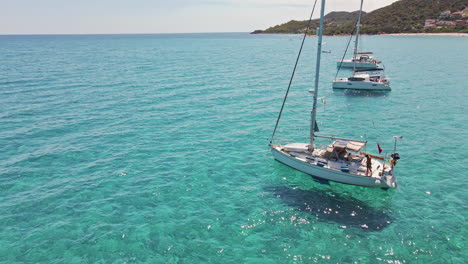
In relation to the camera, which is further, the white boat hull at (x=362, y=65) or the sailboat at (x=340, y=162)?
the white boat hull at (x=362, y=65)

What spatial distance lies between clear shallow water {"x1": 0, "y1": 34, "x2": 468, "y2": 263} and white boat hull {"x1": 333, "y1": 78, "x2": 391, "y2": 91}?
6675 millimetres

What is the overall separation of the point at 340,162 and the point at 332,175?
5.01 ft

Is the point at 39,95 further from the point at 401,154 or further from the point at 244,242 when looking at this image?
the point at 401,154

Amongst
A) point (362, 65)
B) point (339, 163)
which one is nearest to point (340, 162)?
point (339, 163)

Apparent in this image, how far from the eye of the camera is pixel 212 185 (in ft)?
91.5

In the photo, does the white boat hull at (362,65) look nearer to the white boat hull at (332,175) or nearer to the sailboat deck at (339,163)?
the sailboat deck at (339,163)

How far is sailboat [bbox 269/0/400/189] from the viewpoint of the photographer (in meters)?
25.0

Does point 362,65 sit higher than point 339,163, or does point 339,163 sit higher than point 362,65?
Answer: point 362,65

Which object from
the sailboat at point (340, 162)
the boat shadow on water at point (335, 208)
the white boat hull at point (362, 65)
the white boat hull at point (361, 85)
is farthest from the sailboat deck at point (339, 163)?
the white boat hull at point (362, 65)

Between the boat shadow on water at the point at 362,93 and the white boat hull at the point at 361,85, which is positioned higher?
the white boat hull at the point at 361,85

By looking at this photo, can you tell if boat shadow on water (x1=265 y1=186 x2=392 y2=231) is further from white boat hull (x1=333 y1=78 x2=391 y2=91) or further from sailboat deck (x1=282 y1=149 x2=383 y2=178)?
white boat hull (x1=333 y1=78 x2=391 y2=91)

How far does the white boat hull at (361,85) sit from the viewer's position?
207 feet

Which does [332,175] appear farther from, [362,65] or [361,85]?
[362,65]

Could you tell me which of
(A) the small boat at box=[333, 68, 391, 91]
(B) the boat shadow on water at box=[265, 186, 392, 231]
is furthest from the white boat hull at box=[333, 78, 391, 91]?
(B) the boat shadow on water at box=[265, 186, 392, 231]
